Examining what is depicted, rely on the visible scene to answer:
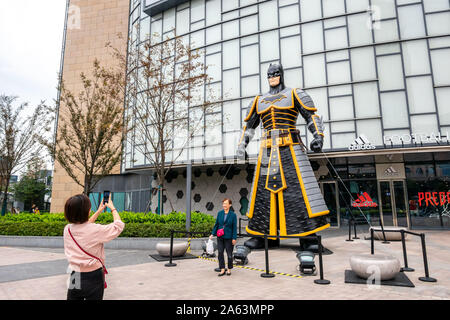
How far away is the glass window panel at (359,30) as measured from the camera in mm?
13243

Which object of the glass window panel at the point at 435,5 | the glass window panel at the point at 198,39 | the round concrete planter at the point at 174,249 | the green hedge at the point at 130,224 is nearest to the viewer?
the round concrete planter at the point at 174,249

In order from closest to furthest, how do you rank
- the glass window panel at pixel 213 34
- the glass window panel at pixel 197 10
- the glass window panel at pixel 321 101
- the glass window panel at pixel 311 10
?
the glass window panel at pixel 321 101
the glass window panel at pixel 311 10
the glass window panel at pixel 213 34
the glass window panel at pixel 197 10

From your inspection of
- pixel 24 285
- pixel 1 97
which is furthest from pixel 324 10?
pixel 1 97

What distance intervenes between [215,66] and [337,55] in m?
6.36

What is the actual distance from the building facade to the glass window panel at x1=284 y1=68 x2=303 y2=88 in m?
0.05

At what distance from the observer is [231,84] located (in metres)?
15.3

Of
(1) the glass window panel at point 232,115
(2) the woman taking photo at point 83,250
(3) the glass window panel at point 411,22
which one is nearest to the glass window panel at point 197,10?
(1) the glass window panel at point 232,115

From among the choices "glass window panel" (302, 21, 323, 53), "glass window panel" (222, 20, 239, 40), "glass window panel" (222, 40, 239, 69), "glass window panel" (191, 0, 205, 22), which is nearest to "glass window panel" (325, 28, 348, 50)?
"glass window panel" (302, 21, 323, 53)

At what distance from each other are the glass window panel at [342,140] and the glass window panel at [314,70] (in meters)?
2.68

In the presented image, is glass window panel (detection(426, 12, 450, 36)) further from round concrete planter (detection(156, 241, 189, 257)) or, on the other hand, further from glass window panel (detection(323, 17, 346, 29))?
round concrete planter (detection(156, 241, 189, 257))

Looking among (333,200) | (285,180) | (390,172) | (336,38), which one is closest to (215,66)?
(336,38)

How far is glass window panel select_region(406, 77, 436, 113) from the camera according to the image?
1210 centimetres

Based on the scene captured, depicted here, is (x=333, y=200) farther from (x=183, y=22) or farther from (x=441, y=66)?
(x=183, y=22)

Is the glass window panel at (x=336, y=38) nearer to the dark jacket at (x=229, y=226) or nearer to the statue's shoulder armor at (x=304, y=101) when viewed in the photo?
the statue's shoulder armor at (x=304, y=101)
